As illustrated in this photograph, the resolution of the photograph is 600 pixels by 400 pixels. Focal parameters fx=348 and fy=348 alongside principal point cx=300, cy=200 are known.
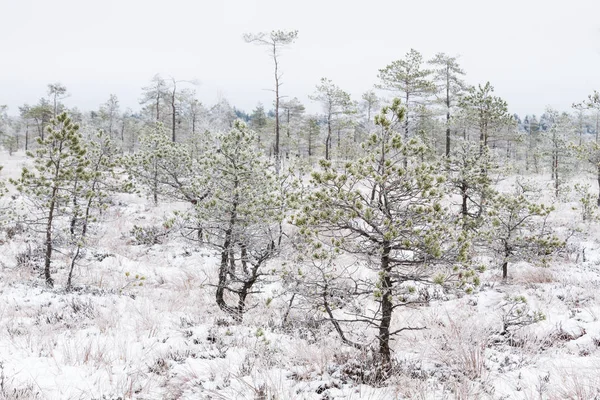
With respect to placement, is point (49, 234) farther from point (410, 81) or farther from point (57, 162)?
point (410, 81)

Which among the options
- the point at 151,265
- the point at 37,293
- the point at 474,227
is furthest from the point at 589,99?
the point at 37,293

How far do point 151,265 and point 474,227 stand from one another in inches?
443

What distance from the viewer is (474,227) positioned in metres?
10.8

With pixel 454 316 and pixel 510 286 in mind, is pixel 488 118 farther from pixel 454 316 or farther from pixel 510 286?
pixel 454 316

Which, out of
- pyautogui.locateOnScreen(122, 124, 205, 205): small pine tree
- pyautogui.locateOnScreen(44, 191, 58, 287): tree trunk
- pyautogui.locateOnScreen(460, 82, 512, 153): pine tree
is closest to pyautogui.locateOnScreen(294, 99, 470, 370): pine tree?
A: pyautogui.locateOnScreen(44, 191, 58, 287): tree trunk

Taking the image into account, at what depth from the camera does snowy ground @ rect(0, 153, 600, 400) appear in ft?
12.0

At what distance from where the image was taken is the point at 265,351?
4852 millimetres

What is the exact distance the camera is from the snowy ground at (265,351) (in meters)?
3.67

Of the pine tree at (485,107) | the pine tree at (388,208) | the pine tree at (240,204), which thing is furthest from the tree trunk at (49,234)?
the pine tree at (485,107)

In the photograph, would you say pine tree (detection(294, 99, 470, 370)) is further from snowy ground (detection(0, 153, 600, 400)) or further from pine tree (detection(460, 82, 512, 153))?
pine tree (detection(460, 82, 512, 153))

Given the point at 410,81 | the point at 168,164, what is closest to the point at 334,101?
the point at 410,81

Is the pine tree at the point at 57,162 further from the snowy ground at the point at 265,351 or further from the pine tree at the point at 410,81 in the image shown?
the pine tree at the point at 410,81

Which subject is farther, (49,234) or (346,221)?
(49,234)

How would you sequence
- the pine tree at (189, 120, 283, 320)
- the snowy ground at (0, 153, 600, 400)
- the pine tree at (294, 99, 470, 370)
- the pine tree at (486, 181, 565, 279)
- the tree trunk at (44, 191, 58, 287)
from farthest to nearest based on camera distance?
the tree trunk at (44, 191, 58, 287), the pine tree at (486, 181, 565, 279), the pine tree at (189, 120, 283, 320), the pine tree at (294, 99, 470, 370), the snowy ground at (0, 153, 600, 400)
